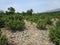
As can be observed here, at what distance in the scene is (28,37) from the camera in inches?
640

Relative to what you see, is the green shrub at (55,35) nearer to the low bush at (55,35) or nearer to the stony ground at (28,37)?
the low bush at (55,35)

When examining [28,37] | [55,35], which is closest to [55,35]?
[55,35]

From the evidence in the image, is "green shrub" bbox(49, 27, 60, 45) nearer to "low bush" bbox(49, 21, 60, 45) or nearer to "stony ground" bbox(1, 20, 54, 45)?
"low bush" bbox(49, 21, 60, 45)

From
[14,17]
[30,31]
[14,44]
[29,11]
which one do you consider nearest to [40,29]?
[30,31]

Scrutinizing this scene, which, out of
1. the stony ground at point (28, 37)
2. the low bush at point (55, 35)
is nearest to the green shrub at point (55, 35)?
the low bush at point (55, 35)

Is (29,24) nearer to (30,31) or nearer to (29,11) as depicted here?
(30,31)

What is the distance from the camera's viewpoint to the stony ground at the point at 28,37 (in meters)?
15.5

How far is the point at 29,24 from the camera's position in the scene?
19031 mm

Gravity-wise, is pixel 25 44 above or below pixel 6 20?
below

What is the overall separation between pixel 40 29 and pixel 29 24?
4.25ft

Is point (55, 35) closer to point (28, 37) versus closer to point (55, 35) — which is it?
point (55, 35)

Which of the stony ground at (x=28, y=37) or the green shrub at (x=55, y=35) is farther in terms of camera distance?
the green shrub at (x=55, y=35)

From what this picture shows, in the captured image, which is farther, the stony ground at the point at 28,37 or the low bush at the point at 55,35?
the low bush at the point at 55,35

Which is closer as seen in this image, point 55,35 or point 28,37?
point 28,37
